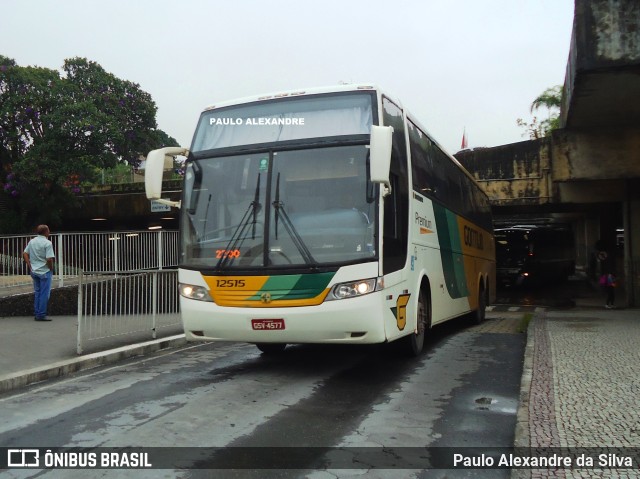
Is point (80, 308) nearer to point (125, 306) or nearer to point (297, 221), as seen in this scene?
point (125, 306)

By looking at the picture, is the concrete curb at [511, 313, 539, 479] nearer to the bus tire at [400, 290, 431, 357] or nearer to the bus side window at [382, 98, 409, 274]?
the bus tire at [400, 290, 431, 357]

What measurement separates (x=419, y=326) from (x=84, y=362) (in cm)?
479

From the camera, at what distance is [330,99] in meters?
7.65

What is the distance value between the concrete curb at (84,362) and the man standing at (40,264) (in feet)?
9.88

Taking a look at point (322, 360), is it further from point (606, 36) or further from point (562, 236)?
point (562, 236)

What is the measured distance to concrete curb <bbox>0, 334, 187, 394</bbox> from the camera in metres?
7.25

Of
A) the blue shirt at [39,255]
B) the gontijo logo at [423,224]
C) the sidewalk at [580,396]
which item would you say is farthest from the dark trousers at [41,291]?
the sidewalk at [580,396]

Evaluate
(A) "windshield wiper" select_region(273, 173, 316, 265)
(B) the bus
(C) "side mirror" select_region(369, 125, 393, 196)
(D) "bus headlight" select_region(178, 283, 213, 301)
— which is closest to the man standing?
(B) the bus

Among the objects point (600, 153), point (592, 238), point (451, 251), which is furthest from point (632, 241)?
point (592, 238)

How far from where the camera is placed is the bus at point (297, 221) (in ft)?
22.6

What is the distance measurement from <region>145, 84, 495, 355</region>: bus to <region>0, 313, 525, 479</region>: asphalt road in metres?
0.69

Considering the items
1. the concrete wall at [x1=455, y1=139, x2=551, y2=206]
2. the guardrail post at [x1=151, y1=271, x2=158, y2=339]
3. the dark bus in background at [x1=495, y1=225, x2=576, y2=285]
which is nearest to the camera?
the guardrail post at [x1=151, y1=271, x2=158, y2=339]

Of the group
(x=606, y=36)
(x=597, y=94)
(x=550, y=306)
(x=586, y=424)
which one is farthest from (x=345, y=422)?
(x=550, y=306)

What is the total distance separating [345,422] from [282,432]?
656 millimetres
